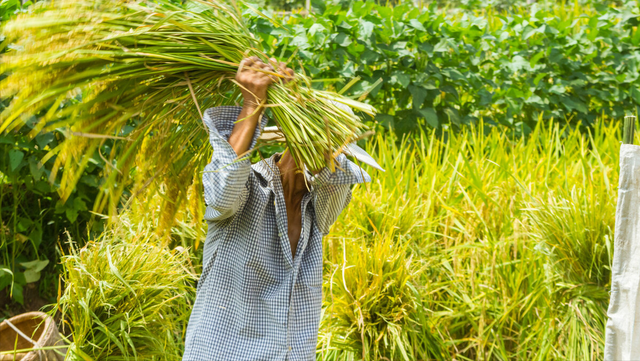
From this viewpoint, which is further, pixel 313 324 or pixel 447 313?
pixel 447 313

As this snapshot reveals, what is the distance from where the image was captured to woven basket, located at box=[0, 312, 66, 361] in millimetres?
2434

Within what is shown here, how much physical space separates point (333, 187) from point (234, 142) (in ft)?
1.23

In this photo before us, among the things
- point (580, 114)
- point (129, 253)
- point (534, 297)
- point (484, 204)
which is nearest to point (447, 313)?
point (534, 297)

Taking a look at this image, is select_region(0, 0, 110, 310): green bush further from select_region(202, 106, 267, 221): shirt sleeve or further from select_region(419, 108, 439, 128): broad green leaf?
select_region(419, 108, 439, 128): broad green leaf

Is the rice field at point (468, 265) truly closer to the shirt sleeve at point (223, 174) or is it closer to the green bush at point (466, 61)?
the green bush at point (466, 61)

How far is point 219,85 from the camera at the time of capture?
1.75m

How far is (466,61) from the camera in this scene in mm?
4215

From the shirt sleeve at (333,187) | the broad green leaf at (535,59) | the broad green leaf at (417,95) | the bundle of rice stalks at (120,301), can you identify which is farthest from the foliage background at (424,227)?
the broad green leaf at (535,59)

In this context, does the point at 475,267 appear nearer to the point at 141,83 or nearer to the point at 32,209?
the point at 141,83

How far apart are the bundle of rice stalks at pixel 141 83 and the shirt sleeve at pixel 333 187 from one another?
0.32ft

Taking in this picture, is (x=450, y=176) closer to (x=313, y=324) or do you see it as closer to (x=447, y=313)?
(x=447, y=313)

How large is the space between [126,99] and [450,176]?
7.47 feet

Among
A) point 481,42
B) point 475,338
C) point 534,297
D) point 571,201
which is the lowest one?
point 475,338

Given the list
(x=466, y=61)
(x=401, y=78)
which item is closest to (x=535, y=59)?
(x=466, y=61)
